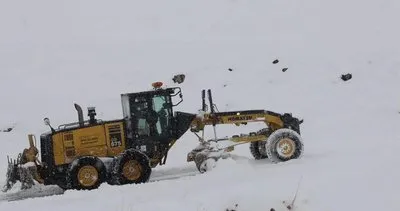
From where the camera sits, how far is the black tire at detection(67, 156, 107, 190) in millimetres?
13273

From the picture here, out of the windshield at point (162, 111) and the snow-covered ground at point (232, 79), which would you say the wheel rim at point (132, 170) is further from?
the snow-covered ground at point (232, 79)

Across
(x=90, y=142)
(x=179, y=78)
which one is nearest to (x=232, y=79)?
(x=179, y=78)

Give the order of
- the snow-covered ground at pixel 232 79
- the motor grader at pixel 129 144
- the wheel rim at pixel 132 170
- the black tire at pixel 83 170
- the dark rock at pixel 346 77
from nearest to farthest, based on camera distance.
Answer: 1. the snow-covered ground at pixel 232 79
2. the black tire at pixel 83 170
3. the motor grader at pixel 129 144
4. the wheel rim at pixel 132 170
5. the dark rock at pixel 346 77

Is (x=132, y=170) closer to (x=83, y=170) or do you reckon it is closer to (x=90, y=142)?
(x=83, y=170)

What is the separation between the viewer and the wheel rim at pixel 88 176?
13.4 meters

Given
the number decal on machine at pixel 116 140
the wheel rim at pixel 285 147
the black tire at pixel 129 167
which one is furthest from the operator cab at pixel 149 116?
the wheel rim at pixel 285 147

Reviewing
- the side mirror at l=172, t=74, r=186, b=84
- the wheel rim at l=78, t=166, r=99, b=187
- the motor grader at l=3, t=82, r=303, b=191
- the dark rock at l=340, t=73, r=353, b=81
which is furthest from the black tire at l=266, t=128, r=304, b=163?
the side mirror at l=172, t=74, r=186, b=84

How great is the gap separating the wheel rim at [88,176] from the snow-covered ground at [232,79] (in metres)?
1.55

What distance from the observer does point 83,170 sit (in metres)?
13.4

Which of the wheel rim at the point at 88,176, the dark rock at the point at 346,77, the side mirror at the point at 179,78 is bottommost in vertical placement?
the wheel rim at the point at 88,176

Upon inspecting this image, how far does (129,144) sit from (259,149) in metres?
3.51

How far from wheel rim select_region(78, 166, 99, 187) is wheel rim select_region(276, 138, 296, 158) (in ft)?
14.0

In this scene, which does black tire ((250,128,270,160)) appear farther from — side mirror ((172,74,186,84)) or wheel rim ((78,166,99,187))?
side mirror ((172,74,186,84))

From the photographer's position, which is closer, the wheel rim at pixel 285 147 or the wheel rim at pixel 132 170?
A: the wheel rim at pixel 132 170
